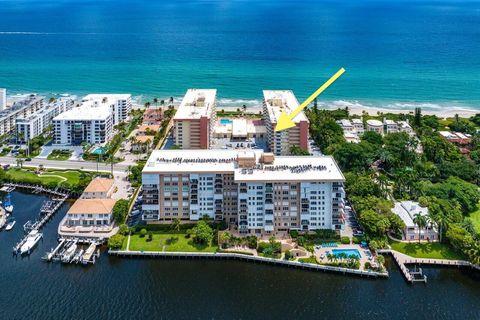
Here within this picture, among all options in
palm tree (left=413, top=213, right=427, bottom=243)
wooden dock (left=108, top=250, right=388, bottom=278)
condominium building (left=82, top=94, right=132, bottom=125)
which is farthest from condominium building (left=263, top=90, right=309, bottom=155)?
condominium building (left=82, top=94, right=132, bottom=125)

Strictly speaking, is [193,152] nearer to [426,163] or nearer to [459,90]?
[426,163]

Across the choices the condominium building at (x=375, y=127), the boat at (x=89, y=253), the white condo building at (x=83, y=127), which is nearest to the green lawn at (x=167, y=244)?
the boat at (x=89, y=253)

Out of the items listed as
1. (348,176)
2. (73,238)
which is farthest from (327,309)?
(73,238)

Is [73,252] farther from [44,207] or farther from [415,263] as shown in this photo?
[415,263]

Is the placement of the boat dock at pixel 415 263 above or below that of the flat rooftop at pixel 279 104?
below

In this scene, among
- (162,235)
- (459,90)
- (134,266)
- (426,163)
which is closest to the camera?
(134,266)

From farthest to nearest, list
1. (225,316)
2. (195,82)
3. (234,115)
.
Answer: (195,82), (234,115), (225,316)

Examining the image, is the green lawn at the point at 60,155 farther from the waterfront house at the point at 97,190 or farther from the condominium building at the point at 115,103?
the waterfront house at the point at 97,190
